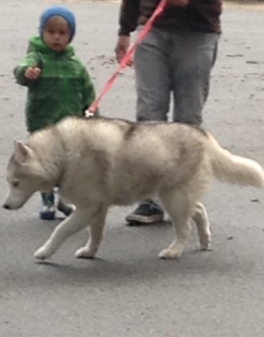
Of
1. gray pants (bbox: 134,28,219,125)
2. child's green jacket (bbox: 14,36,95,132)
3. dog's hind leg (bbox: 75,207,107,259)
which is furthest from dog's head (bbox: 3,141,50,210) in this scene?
gray pants (bbox: 134,28,219,125)

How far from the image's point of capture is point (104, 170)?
20.4ft

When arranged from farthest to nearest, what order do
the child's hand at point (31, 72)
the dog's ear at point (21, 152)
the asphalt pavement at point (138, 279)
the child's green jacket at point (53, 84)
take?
the child's green jacket at point (53, 84) < the child's hand at point (31, 72) < the dog's ear at point (21, 152) < the asphalt pavement at point (138, 279)

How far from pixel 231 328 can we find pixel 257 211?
215 centimetres

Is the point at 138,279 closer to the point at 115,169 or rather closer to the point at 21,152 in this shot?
the point at 115,169

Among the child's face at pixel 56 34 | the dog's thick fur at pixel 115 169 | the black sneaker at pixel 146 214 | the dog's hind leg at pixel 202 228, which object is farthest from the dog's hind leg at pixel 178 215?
the child's face at pixel 56 34

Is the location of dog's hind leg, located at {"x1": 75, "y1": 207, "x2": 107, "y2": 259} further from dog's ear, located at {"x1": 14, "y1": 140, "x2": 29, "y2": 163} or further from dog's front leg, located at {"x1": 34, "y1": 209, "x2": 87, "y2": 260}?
dog's ear, located at {"x1": 14, "y1": 140, "x2": 29, "y2": 163}

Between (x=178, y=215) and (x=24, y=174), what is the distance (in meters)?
0.93

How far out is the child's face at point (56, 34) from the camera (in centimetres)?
686

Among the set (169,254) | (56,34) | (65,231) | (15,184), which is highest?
(56,34)

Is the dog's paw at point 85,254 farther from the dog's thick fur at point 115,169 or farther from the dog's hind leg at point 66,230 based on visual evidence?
the dog's hind leg at point 66,230

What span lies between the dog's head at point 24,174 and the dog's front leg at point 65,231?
0.22 metres

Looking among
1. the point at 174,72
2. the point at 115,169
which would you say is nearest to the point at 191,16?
the point at 174,72

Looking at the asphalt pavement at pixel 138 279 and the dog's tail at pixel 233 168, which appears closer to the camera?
the asphalt pavement at pixel 138 279

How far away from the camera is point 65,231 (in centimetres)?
625
